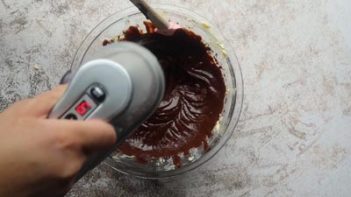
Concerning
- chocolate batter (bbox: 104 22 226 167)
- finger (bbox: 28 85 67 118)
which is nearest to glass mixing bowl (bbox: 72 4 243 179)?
chocolate batter (bbox: 104 22 226 167)

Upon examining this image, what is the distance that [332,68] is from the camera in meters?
0.95

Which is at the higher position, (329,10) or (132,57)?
(329,10)

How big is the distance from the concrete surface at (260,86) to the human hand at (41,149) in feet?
1.21

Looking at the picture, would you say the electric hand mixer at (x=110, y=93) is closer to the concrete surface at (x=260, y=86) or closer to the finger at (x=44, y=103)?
the finger at (x=44, y=103)

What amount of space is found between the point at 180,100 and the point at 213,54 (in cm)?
11

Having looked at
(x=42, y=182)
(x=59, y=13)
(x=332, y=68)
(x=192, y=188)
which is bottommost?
(x=42, y=182)

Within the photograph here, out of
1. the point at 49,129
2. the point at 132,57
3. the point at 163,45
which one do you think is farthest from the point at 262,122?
the point at 49,129

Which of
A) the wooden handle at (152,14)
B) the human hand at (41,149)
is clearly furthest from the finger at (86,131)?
the wooden handle at (152,14)

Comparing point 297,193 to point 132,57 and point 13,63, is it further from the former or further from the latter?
point 13,63

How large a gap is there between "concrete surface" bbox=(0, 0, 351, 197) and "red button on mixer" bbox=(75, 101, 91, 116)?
361 mm

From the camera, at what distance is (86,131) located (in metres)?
0.57

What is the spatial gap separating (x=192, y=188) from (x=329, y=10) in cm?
43

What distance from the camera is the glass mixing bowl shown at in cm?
91

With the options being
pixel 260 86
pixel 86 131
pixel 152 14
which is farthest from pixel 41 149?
pixel 260 86
